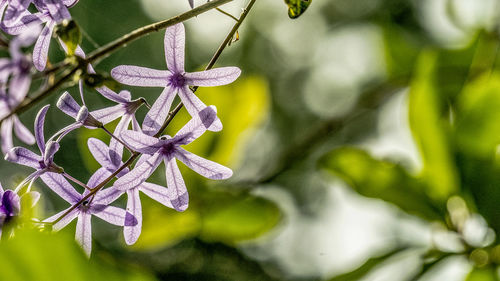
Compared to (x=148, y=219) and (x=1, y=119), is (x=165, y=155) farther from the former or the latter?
(x=148, y=219)

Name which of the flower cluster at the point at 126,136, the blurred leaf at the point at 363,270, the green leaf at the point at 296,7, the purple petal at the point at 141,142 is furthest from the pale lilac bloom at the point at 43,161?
the blurred leaf at the point at 363,270

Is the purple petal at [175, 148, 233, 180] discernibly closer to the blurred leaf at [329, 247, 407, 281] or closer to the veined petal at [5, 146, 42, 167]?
the veined petal at [5, 146, 42, 167]

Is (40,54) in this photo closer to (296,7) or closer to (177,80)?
(177,80)

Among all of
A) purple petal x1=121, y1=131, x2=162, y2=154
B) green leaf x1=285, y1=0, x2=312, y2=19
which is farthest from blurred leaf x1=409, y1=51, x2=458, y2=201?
purple petal x1=121, y1=131, x2=162, y2=154

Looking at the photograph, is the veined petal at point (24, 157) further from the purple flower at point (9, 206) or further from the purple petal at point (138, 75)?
the purple petal at point (138, 75)

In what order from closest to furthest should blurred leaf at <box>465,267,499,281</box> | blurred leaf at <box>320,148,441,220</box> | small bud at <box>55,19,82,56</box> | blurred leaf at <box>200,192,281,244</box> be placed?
small bud at <box>55,19,82,56</box>, blurred leaf at <box>465,267,499,281</box>, blurred leaf at <box>320,148,441,220</box>, blurred leaf at <box>200,192,281,244</box>

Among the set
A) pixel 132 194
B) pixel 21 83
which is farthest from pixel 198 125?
pixel 21 83

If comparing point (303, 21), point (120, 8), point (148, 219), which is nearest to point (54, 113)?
point (120, 8)
